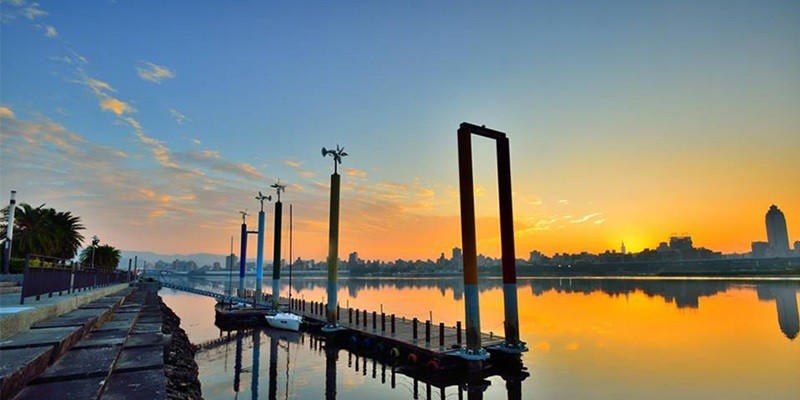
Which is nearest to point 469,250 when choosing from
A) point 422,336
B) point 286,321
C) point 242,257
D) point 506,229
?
point 506,229

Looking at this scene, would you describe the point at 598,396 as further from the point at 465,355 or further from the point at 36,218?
the point at 36,218

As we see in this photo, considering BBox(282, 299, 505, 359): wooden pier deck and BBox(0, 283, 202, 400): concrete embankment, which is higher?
BBox(0, 283, 202, 400): concrete embankment

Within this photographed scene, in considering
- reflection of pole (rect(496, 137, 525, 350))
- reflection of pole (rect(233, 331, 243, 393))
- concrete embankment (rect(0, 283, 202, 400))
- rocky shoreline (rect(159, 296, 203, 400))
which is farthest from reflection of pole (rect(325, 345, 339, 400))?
reflection of pole (rect(496, 137, 525, 350))

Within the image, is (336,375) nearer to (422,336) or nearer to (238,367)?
(422,336)

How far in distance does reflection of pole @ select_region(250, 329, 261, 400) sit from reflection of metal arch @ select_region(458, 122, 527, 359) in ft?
37.4

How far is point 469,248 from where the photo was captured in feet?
76.3

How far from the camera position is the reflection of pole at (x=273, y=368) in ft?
71.9

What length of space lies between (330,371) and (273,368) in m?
3.99

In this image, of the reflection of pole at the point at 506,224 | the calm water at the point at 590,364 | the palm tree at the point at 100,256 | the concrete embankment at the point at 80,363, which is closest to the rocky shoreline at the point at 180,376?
the concrete embankment at the point at 80,363

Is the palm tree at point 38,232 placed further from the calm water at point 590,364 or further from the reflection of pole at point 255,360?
the reflection of pole at point 255,360

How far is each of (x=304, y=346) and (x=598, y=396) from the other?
2223cm

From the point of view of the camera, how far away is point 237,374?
1014 inches

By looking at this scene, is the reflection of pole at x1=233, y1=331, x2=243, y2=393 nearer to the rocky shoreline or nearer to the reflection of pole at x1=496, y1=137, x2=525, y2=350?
the rocky shoreline

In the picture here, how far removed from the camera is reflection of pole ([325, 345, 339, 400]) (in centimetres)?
2164
